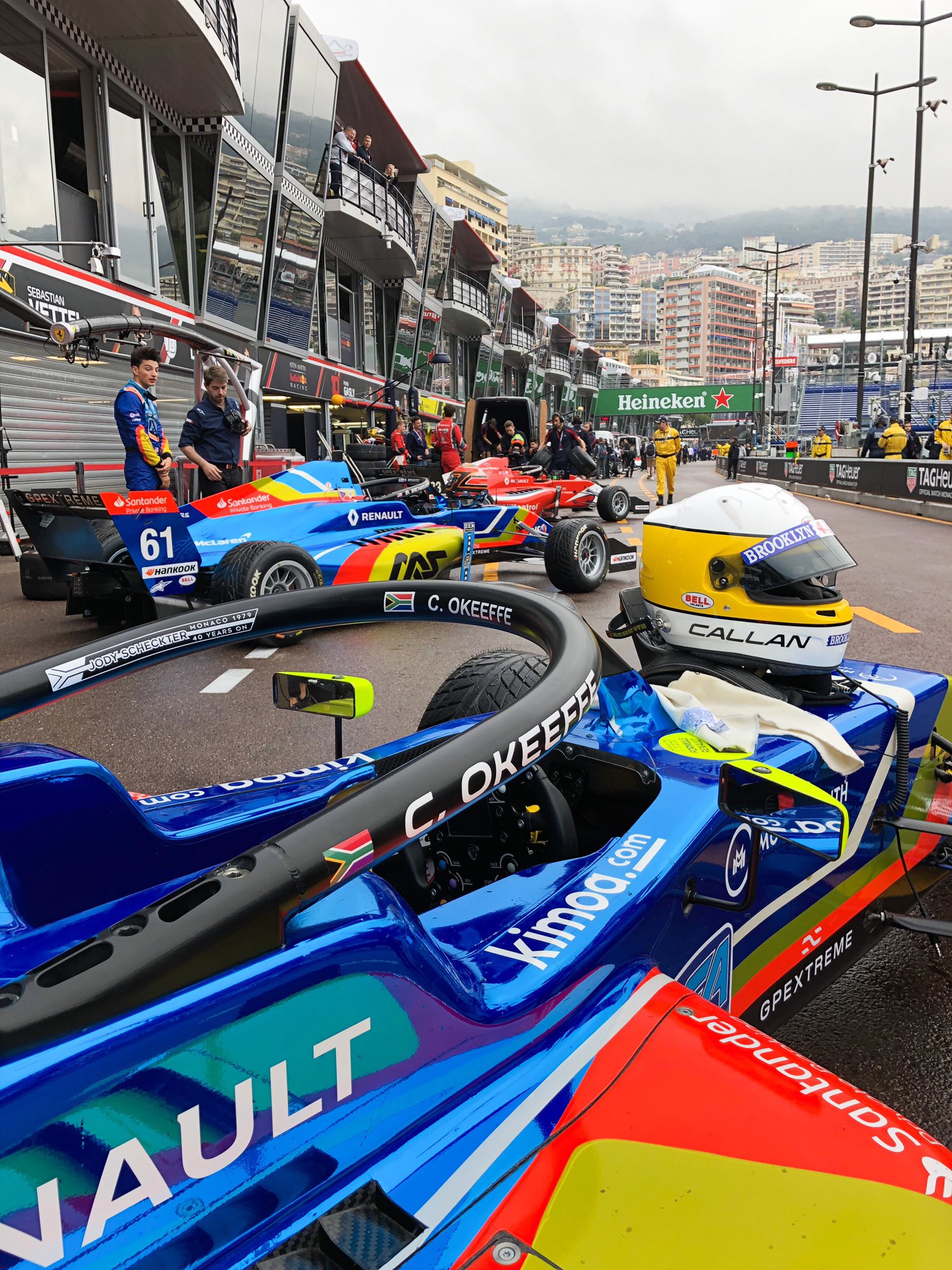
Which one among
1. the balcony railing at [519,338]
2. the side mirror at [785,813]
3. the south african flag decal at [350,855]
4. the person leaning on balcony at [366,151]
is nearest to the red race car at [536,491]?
the side mirror at [785,813]

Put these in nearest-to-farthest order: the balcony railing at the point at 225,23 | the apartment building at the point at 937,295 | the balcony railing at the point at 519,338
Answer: the balcony railing at the point at 225,23
the balcony railing at the point at 519,338
the apartment building at the point at 937,295

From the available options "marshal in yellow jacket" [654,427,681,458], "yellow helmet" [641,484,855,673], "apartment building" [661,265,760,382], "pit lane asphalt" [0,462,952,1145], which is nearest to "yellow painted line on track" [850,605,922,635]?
"pit lane asphalt" [0,462,952,1145]

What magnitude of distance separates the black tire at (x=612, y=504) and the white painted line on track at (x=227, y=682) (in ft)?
28.9

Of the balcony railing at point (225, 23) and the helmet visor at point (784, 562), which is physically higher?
the balcony railing at point (225, 23)

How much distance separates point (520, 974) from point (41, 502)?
6091 mm

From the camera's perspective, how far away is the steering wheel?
0.75 m

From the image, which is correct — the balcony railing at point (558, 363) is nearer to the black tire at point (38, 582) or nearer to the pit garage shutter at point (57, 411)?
the pit garage shutter at point (57, 411)

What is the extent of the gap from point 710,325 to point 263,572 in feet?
551

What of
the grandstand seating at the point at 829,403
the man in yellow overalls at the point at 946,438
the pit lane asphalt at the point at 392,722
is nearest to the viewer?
the pit lane asphalt at the point at 392,722

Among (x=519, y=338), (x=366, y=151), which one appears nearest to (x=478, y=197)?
(x=519, y=338)

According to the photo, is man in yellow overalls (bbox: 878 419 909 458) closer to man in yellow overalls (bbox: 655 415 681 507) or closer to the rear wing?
man in yellow overalls (bbox: 655 415 681 507)

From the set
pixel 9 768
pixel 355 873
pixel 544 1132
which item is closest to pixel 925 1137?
pixel 544 1132

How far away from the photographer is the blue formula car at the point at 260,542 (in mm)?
5902

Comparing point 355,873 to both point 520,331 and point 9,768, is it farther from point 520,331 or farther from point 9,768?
point 520,331
